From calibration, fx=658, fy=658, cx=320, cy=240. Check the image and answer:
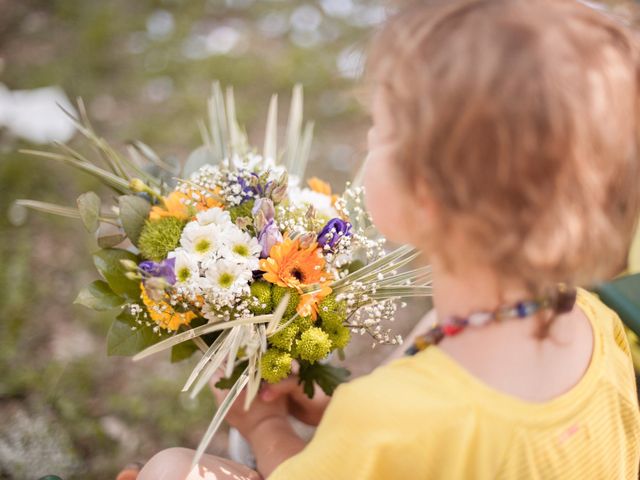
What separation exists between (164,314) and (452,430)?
547 millimetres

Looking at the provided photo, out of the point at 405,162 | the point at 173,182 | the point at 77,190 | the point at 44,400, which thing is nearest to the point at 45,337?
the point at 44,400

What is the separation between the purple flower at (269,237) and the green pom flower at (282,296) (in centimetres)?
7

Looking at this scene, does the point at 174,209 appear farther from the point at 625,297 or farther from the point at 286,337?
the point at 625,297

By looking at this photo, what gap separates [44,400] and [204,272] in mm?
1087

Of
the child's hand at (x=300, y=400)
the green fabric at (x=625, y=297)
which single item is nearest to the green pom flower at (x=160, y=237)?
the child's hand at (x=300, y=400)

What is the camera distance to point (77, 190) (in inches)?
97.0

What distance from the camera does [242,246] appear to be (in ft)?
3.79

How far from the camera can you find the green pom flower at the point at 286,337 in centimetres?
115

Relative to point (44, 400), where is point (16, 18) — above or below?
above

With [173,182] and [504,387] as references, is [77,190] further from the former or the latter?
[504,387]

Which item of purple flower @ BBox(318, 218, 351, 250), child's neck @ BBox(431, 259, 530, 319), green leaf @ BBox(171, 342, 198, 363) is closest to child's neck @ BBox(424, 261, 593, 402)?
child's neck @ BBox(431, 259, 530, 319)

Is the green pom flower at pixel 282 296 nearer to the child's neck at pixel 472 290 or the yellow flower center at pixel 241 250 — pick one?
the yellow flower center at pixel 241 250

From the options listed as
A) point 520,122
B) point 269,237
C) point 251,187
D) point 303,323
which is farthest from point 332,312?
point 520,122

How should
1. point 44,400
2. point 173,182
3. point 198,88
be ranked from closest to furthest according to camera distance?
point 173,182
point 44,400
point 198,88
